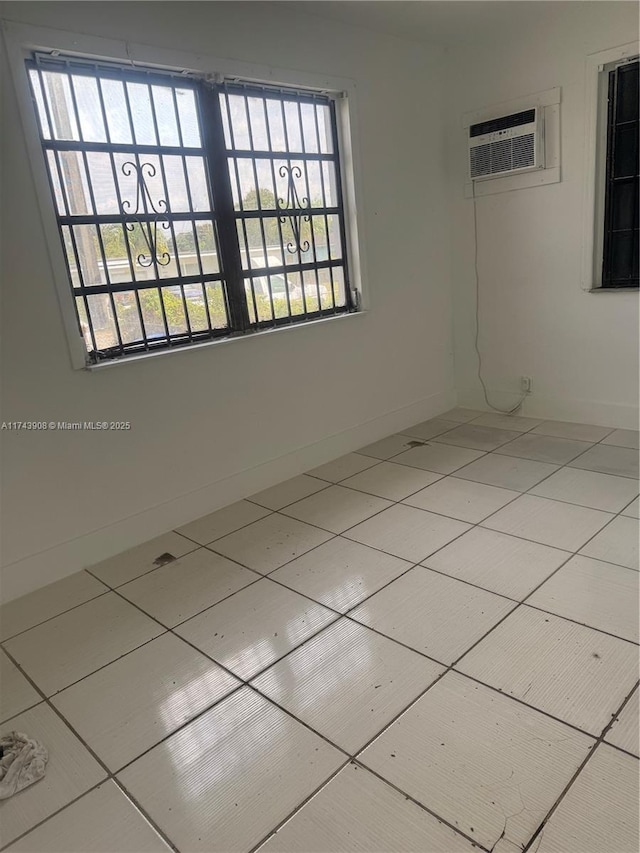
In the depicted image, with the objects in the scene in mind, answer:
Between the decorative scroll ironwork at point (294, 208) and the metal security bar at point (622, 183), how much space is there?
5.95 ft

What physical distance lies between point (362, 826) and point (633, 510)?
193cm

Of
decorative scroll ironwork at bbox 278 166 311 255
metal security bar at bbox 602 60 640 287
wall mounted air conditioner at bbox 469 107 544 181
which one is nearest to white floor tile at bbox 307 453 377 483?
decorative scroll ironwork at bbox 278 166 311 255

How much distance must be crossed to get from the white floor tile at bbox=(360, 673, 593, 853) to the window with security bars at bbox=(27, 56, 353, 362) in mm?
1980

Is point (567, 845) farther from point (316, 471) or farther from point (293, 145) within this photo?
point (293, 145)

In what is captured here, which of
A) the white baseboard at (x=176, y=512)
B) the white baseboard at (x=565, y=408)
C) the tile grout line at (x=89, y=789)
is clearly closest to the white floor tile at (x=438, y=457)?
the white baseboard at (x=176, y=512)

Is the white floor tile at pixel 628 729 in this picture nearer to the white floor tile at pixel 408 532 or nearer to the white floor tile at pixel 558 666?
the white floor tile at pixel 558 666

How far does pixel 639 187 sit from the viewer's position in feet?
10.7

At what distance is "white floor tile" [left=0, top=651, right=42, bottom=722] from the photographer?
176 cm

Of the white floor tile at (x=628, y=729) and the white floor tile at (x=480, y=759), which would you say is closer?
the white floor tile at (x=480, y=759)

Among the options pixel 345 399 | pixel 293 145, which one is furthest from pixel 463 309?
pixel 293 145

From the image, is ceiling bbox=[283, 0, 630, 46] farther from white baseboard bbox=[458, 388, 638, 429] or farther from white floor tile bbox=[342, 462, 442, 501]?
white floor tile bbox=[342, 462, 442, 501]

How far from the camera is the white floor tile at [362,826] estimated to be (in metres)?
1.24

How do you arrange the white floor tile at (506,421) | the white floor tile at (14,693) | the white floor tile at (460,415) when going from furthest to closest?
the white floor tile at (460,415) → the white floor tile at (506,421) → the white floor tile at (14,693)

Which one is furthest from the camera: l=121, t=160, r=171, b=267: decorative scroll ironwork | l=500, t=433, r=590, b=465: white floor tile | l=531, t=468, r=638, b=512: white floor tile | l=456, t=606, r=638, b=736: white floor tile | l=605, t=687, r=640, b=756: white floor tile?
l=500, t=433, r=590, b=465: white floor tile
